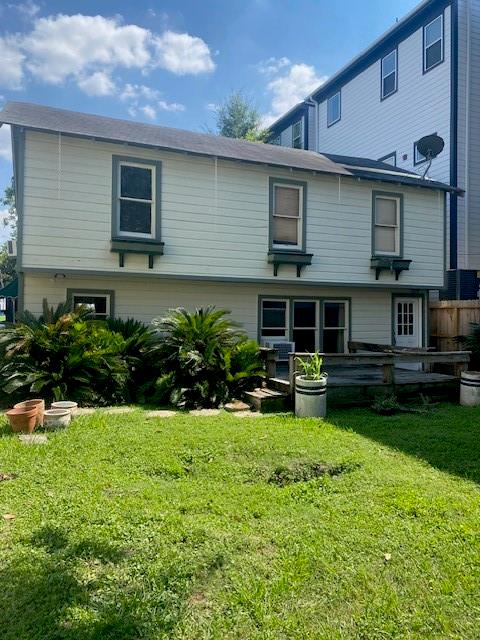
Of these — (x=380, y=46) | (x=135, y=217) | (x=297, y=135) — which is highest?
(x=380, y=46)

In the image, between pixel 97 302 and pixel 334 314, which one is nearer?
pixel 97 302

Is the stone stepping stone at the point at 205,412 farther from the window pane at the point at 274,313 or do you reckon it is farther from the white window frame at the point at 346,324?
the white window frame at the point at 346,324

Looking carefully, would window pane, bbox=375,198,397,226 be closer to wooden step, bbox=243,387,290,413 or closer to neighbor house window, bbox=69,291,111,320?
wooden step, bbox=243,387,290,413

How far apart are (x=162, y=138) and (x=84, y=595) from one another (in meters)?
8.53

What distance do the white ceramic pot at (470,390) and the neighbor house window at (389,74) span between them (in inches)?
451

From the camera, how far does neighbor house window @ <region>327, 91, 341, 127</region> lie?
17281mm

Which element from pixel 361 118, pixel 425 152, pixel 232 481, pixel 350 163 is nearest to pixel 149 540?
pixel 232 481

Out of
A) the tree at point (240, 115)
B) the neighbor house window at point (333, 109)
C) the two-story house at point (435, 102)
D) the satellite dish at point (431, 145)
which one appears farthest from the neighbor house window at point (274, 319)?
the tree at point (240, 115)

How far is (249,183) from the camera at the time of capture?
29.4ft

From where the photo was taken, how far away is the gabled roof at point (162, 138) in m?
7.62

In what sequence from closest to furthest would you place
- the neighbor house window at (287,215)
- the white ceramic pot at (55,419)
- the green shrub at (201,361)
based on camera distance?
the white ceramic pot at (55,419) < the green shrub at (201,361) < the neighbor house window at (287,215)

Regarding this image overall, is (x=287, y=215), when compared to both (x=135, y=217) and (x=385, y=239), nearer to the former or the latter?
(x=385, y=239)

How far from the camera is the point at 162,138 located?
8.92m

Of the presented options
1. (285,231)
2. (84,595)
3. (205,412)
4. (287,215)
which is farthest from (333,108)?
(84,595)
